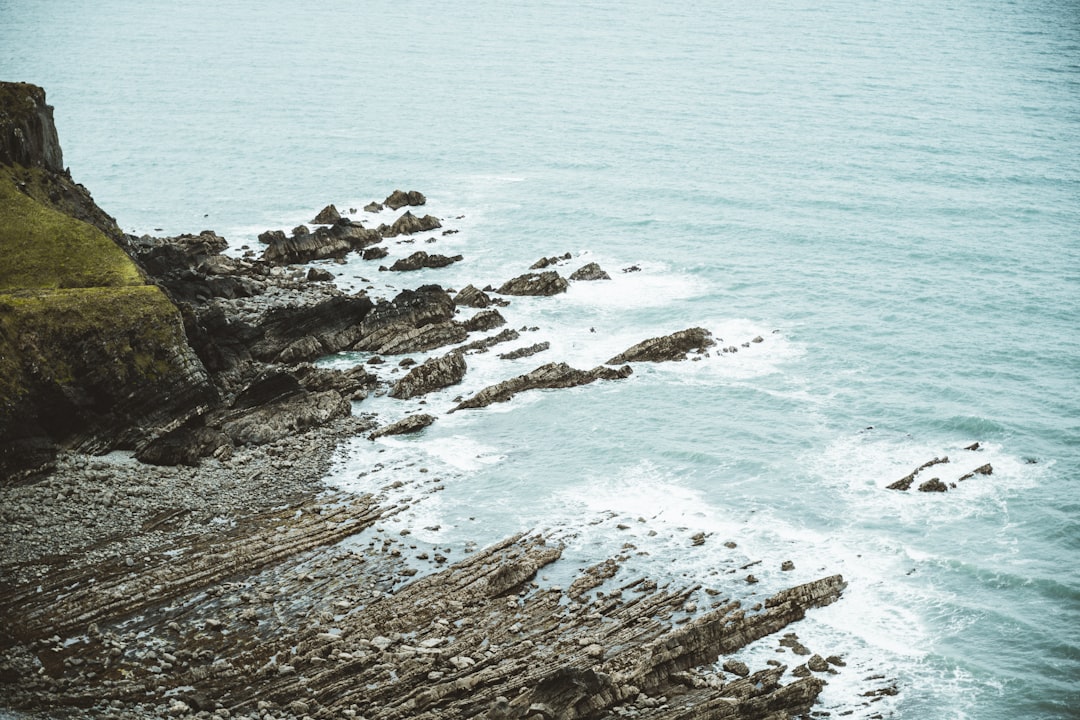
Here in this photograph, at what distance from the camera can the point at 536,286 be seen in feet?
228

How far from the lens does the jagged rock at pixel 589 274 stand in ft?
239

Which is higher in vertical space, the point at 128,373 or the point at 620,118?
the point at 620,118

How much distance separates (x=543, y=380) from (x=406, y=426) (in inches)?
379

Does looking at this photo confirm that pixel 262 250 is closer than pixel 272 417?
No

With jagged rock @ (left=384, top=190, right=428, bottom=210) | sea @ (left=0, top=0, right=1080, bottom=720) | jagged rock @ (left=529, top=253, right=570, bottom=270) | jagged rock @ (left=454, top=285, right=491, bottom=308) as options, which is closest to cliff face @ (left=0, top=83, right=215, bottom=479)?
sea @ (left=0, top=0, right=1080, bottom=720)

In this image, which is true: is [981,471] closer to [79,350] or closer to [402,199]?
[79,350]

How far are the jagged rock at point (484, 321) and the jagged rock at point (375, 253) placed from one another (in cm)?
1660

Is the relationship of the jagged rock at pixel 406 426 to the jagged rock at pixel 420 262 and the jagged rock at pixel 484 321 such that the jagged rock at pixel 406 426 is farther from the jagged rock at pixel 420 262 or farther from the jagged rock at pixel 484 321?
the jagged rock at pixel 420 262

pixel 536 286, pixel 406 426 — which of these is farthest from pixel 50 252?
pixel 536 286

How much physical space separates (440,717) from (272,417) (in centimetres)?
2346

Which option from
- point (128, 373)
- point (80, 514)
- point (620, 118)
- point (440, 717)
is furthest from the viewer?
point (620, 118)

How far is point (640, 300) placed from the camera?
227 ft

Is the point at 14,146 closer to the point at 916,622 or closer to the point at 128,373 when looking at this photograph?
the point at 128,373

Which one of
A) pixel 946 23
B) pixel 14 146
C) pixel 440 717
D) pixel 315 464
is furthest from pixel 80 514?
pixel 946 23
